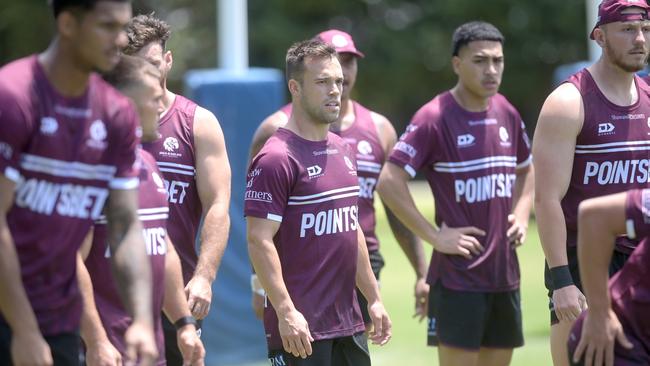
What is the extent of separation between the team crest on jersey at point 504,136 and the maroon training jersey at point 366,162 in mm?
934

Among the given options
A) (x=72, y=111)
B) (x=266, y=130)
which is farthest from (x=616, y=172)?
(x=72, y=111)

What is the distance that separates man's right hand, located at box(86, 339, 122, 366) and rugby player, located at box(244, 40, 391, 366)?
1098 mm

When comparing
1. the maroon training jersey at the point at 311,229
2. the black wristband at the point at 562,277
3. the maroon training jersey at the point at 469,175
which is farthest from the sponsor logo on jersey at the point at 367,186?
the black wristband at the point at 562,277

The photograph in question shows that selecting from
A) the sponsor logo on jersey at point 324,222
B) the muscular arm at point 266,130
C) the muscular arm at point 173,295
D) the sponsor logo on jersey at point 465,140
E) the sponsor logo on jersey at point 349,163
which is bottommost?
the muscular arm at point 173,295

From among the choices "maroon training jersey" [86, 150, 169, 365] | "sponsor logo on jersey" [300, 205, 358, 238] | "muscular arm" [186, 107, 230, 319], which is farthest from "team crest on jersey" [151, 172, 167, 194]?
"sponsor logo on jersey" [300, 205, 358, 238]

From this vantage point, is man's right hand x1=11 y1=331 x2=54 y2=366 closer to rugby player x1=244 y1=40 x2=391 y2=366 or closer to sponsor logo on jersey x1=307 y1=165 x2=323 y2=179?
rugby player x1=244 y1=40 x2=391 y2=366

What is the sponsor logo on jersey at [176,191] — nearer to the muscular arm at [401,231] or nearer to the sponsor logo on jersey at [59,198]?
the sponsor logo on jersey at [59,198]

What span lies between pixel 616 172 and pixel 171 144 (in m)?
2.45

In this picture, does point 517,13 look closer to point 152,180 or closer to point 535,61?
point 535,61

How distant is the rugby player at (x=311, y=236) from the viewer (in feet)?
20.5

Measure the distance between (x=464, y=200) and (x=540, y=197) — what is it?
1.35 m

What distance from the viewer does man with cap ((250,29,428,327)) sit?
27.1 ft

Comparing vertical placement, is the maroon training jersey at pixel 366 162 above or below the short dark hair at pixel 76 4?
below

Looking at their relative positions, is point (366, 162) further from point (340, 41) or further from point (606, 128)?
point (606, 128)
